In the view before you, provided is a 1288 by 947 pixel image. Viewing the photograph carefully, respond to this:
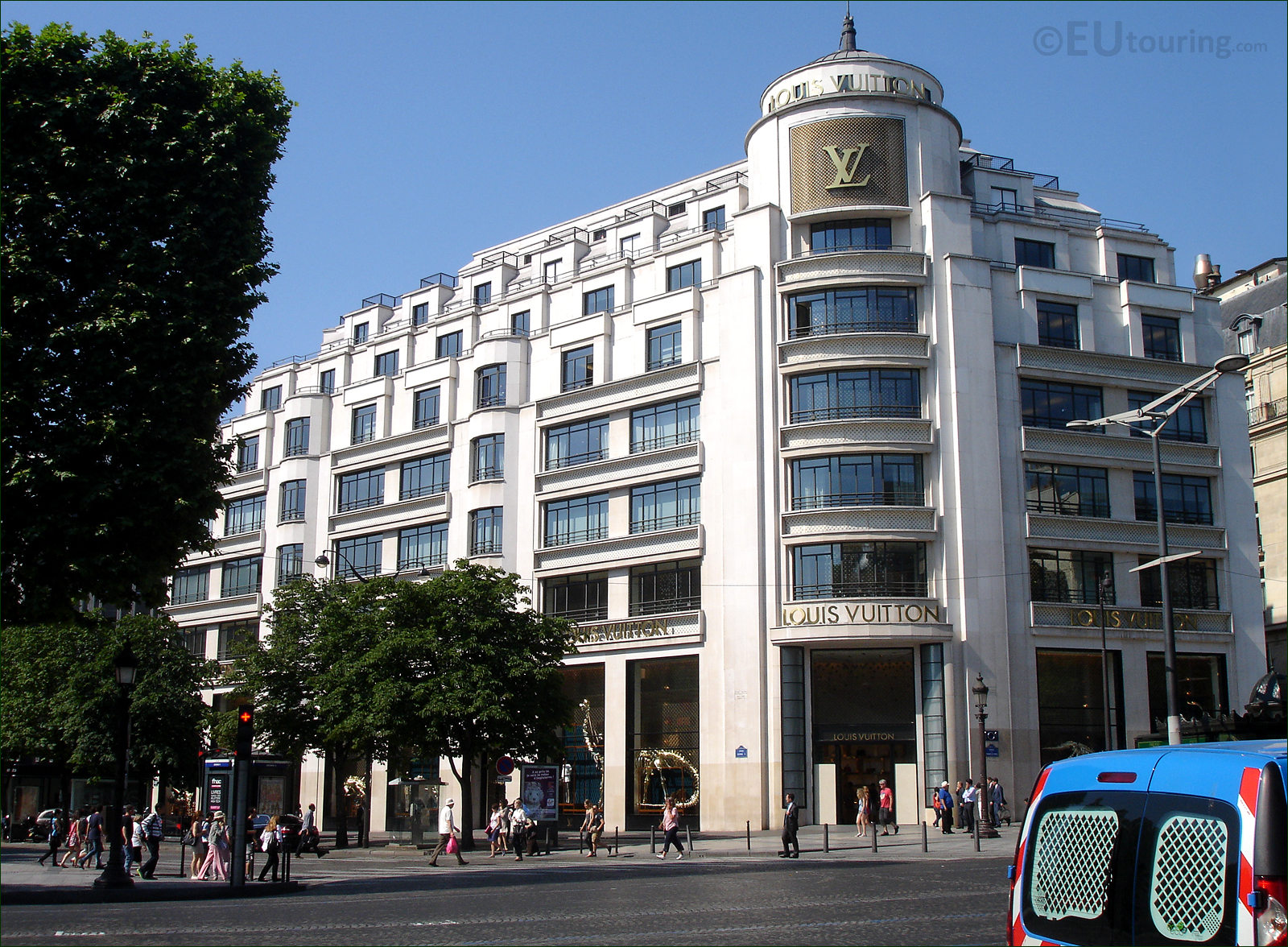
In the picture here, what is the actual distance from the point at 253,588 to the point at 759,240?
1348 inches

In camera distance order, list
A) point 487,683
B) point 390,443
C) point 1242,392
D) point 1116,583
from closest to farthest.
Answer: point 487,683 < point 1116,583 < point 1242,392 < point 390,443

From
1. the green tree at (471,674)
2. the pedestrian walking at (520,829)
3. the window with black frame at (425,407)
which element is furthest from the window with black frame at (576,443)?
the pedestrian walking at (520,829)

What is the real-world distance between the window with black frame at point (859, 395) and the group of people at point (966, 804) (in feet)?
44.0

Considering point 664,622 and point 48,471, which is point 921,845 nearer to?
point 664,622

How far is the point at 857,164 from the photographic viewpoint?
45562 millimetres

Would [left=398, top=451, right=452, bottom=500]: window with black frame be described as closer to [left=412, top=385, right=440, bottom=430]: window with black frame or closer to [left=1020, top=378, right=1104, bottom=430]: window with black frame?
[left=412, top=385, right=440, bottom=430]: window with black frame

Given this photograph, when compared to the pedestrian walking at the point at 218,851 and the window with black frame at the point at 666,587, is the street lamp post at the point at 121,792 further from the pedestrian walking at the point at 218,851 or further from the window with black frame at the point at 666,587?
the window with black frame at the point at 666,587

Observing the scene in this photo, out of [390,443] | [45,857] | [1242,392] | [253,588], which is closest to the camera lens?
[45,857]

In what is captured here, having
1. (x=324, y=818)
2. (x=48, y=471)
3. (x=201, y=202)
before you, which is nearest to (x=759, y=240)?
(x=201, y=202)

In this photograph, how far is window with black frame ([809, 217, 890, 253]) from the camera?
150 feet

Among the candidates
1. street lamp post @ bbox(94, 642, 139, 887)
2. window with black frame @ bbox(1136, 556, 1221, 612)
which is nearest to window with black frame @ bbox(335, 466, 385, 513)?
street lamp post @ bbox(94, 642, 139, 887)

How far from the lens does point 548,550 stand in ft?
164

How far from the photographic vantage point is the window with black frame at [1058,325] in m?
46.9

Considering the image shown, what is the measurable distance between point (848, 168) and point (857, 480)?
12.4m
